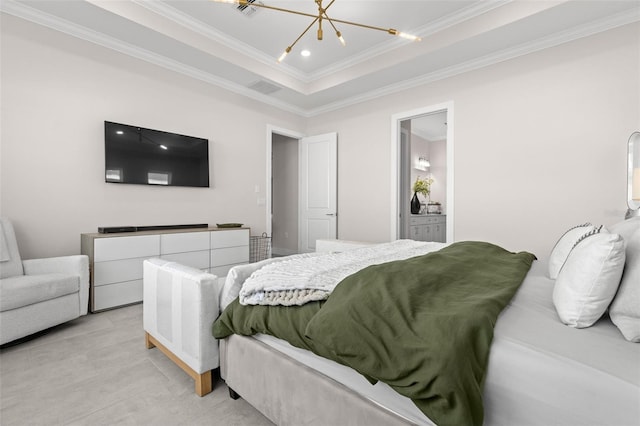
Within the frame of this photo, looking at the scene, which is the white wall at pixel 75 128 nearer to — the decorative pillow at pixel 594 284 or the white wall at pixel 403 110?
the white wall at pixel 403 110

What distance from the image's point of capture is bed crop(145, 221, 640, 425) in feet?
2.34

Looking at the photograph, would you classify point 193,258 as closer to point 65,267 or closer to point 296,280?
point 65,267

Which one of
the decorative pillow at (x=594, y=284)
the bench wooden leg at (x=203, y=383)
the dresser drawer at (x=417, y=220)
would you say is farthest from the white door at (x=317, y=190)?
the decorative pillow at (x=594, y=284)

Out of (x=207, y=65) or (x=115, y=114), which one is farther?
(x=207, y=65)

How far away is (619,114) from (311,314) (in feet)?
11.9

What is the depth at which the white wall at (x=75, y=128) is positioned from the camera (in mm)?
2770

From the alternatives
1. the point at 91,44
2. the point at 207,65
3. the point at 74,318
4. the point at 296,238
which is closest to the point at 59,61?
the point at 91,44

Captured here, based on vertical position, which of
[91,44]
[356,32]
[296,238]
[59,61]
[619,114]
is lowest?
[296,238]

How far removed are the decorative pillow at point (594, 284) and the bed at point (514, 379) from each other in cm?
3

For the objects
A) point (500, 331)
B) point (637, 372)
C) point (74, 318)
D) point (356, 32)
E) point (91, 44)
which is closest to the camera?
point (637, 372)

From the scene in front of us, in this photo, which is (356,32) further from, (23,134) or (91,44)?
(23,134)

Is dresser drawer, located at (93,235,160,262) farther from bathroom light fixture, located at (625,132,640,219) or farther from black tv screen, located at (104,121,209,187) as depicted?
bathroom light fixture, located at (625,132,640,219)

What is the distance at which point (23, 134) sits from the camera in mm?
2801

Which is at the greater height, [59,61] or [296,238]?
[59,61]
